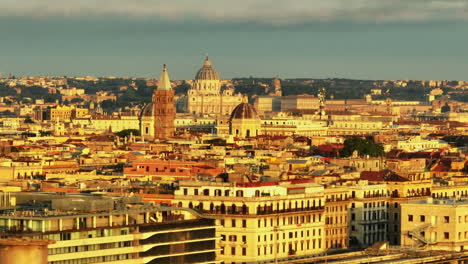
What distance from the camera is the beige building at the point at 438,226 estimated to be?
58.7 meters

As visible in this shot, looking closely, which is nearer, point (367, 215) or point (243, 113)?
point (367, 215)

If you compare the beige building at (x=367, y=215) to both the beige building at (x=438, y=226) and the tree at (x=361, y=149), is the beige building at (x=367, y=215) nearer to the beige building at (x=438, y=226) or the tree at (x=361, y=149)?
the beige building at (x=438, y=226)

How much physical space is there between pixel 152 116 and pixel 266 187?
3752 inches

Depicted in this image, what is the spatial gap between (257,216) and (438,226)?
21.0ft

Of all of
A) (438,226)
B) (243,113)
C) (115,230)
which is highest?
(243,113)

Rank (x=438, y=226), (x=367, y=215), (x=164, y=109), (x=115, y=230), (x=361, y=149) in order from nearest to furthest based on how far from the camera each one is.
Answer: (x=115, y=230)
(x=438, y=226)
(x=367, y=215)
(x=361, y=149)
(x=164, y=109)

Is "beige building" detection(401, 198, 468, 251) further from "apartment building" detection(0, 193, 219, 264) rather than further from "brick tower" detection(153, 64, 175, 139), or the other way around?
"brick tower" detection(153, 64, 175, 139)

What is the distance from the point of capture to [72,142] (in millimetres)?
131125

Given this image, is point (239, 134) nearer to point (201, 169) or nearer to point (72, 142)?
point (72, 142)

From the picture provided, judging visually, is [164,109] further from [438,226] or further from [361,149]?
[438,226]

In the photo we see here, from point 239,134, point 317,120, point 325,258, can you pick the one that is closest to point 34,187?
point 325,258

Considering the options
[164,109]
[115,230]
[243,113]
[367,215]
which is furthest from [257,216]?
[243,113]

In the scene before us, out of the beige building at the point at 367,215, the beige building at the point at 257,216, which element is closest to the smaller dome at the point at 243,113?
the beige building at the point at 367,215

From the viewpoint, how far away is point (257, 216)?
197ft
